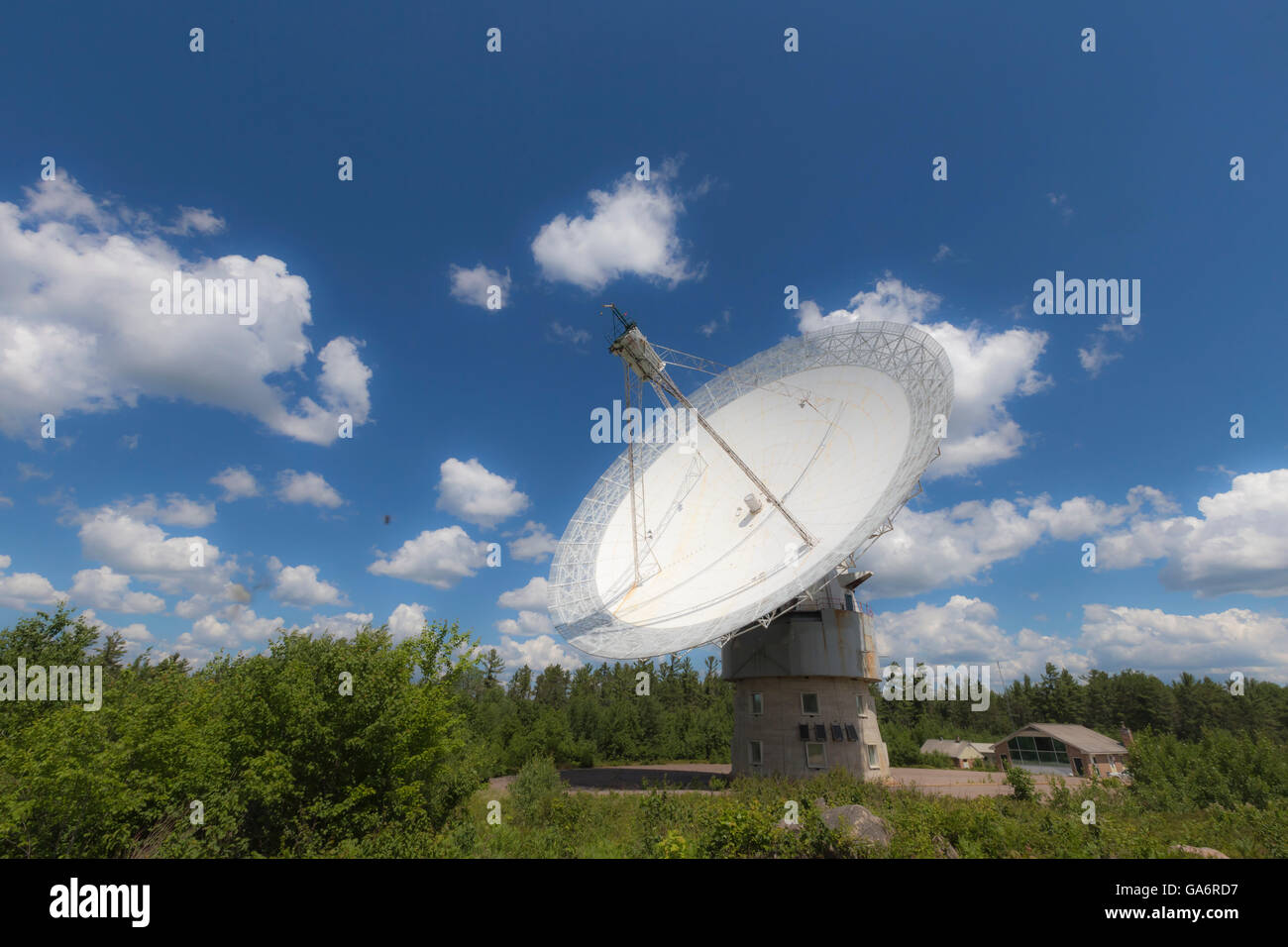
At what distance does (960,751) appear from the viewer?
67125 millimetres

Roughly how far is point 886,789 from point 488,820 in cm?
1914

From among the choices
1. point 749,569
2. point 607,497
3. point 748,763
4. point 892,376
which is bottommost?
point 748,763

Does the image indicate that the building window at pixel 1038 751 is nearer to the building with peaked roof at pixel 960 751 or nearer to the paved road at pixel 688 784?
the building with peaked roof at pixel 960 751

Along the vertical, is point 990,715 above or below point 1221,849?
below

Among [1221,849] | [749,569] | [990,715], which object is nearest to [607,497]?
[749,569]

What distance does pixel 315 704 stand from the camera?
1677cm

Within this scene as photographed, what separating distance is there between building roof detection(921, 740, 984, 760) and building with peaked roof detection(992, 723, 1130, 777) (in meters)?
4.65

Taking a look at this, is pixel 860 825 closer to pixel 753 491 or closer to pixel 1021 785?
pixel 1021 785

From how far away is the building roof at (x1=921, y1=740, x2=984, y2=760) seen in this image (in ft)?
220

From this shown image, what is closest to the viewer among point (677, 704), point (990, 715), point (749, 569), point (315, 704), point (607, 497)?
point (315, 704)

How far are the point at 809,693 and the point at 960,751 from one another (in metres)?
49.1

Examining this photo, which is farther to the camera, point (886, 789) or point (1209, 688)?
point (1209, 688)

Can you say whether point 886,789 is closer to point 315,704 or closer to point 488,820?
point 488,820
